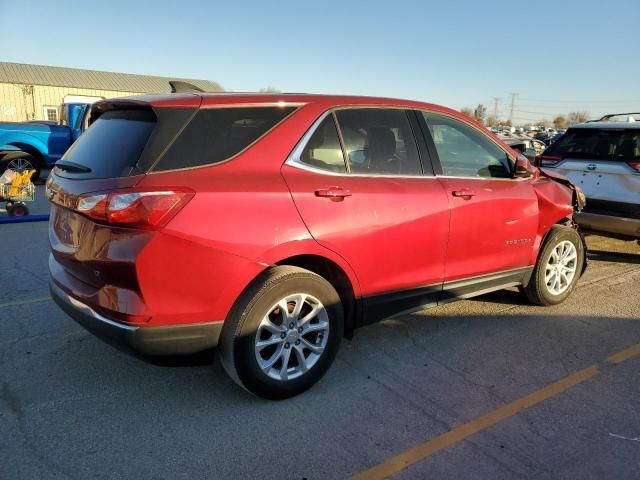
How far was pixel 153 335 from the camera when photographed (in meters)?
2.74

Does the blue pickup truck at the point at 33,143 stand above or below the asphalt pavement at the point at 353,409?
above

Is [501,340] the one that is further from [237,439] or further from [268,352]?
[237,439]

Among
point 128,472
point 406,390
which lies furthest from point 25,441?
point 406,390

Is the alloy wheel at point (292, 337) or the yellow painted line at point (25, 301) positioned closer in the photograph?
the alloy wheel at point (292, 337)

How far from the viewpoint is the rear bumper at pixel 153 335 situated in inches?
107

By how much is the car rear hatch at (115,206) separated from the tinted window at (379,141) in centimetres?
105

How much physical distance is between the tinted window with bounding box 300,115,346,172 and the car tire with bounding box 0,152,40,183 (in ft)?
35.1

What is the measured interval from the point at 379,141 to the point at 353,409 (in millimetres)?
1786

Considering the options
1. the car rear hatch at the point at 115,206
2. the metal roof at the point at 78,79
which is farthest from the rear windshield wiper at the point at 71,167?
the metal roof at the point at 78,79

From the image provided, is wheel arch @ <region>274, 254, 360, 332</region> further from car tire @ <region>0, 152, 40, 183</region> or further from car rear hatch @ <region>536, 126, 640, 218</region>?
car tire @ <region>0, 152, 40, 183</region>

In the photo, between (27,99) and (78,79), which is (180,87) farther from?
(78,79)

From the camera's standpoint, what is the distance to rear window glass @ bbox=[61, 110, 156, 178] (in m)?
2.81

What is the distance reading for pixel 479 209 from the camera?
4.05m

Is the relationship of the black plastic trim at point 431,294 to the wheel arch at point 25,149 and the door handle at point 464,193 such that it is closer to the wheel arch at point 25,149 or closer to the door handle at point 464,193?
the door handle at point 464,193
